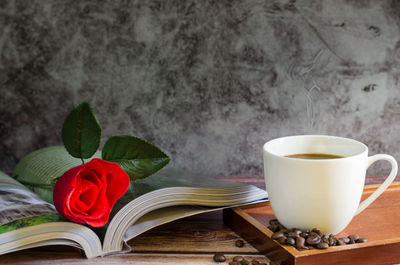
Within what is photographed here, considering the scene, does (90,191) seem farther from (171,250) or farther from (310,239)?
(310,239)

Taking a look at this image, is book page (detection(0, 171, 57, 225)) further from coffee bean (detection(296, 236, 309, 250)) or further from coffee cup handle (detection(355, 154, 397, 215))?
coffee cup handle (detection(355, 154, 397, 215))

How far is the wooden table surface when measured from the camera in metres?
0.78

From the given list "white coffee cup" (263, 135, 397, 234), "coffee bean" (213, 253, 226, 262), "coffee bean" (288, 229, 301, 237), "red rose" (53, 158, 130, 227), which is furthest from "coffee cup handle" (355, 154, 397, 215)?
"red rose" (53, 158, 130, 227)

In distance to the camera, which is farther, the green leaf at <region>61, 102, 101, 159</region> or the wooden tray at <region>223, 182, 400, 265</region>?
the green leaf at <region>61, 102, 101, 159</region>

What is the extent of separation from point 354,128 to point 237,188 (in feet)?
1.48

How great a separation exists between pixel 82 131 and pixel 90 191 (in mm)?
117

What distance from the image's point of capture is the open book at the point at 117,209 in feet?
2.46

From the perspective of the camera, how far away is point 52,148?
3.56 feet

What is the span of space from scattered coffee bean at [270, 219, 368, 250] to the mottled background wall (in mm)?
483

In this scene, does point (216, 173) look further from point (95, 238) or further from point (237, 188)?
point (95, 238)

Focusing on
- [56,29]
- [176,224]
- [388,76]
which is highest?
[56,29]

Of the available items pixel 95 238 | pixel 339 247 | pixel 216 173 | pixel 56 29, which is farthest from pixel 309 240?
pixel 56 29

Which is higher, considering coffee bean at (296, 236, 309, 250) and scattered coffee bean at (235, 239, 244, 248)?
coffee bean at (296, 236, 309, 250)

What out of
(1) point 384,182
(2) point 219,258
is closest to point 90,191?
(2) point 219,258
